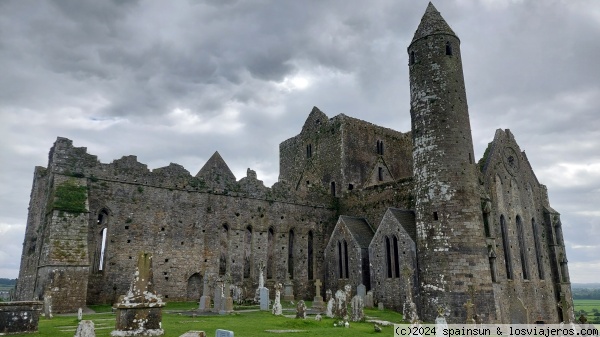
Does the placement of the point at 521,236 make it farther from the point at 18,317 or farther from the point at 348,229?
the point at 18,317

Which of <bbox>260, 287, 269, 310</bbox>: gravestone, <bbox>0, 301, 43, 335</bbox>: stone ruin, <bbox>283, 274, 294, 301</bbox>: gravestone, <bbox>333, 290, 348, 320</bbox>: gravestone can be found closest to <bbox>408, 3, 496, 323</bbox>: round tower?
<bbox>333, 290, 348, 320</bbox>: gravestone

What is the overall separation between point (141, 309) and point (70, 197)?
40.0 ft

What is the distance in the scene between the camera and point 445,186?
21.5 meters

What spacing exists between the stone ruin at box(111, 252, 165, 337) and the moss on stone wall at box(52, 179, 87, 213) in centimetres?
1069

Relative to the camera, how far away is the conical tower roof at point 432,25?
2411 cm

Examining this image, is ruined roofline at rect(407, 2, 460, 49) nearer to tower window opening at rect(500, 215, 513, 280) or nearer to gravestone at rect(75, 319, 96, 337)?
tower window opening at rect(500, 215, 513, 280)

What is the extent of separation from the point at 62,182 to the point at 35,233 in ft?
15.8

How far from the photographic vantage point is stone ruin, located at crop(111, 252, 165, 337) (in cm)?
1161

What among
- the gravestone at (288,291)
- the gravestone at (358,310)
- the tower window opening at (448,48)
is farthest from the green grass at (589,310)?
the gravestone at (288,291)

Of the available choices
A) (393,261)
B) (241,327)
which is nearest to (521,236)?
(393,261)

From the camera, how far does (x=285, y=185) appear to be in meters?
31.3

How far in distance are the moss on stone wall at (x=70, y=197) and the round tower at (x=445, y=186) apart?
1743 centimetres

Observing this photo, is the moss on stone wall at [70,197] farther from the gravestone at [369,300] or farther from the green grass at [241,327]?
the gravestone at [369,300]

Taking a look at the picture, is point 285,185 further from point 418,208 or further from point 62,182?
point 62,182
